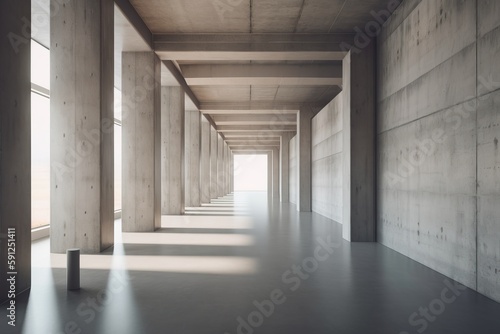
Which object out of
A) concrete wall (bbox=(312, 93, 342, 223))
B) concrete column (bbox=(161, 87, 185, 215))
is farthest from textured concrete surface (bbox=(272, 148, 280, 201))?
concrete column (bbox=(161, 87, 185, 215))

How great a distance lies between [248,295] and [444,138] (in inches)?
153

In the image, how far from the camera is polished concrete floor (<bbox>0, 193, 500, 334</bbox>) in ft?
14.2

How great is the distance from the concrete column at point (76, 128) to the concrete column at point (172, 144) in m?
7.87

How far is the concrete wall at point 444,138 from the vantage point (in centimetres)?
553

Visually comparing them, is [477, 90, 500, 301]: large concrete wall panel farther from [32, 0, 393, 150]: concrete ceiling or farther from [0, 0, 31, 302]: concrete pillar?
[0, 0, 31, 302]: concrete pillar

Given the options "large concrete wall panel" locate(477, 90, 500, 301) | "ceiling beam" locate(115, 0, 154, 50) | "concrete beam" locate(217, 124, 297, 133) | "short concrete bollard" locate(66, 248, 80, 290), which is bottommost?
"short concrete bollard" locate(66, 248, 80, 290)

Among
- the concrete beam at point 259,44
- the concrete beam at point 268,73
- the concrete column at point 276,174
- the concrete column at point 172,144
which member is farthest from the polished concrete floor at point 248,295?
the concrete column at point 276,174

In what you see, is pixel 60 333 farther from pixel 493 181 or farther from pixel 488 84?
pixel 488 84

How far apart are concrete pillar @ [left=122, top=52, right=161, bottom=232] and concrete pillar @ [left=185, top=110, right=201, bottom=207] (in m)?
9.85

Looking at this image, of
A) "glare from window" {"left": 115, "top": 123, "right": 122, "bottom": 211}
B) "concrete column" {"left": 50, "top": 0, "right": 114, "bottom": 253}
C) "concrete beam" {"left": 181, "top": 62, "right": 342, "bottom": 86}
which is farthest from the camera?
"glare from window" {"left": 115, "top": 123, "right": 122, "bottom": 211}

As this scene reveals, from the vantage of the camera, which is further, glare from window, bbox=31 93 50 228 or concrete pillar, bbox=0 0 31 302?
glare from window, bbox=31 93 50 228

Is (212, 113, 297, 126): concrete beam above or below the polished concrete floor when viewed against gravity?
above

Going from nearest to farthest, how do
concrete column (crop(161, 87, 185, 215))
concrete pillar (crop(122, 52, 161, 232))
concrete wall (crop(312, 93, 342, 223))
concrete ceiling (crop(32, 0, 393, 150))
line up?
1. concrete ceiling (crop(32, 0, 393, 150))
2. concrete pillar (crop(122, 52, 161, 232))
3. concrete wall (crop(312, 93, 342, 223))
4. concrete column (crop(161, 87, 185, 215))

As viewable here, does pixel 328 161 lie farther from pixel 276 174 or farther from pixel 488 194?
pixel 276 174
